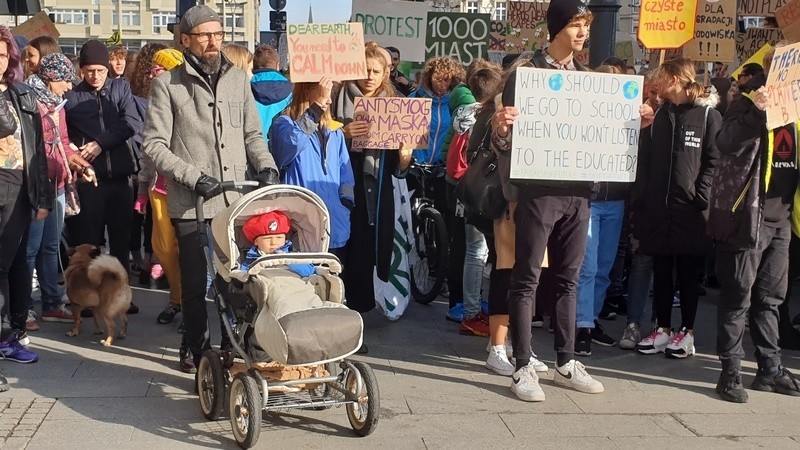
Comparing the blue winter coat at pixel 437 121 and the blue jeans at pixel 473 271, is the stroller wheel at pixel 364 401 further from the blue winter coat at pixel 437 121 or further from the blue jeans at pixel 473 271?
the blue winter coat at pixel 437 121

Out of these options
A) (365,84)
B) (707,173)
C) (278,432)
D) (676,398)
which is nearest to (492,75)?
(365,84)

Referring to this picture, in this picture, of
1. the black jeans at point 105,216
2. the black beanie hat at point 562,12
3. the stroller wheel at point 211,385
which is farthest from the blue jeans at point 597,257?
the black jeans at point 105,216

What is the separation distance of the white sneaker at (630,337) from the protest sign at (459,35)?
5443mm

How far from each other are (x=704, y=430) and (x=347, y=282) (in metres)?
3.08

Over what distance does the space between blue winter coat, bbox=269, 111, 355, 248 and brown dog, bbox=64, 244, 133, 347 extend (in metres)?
1.56

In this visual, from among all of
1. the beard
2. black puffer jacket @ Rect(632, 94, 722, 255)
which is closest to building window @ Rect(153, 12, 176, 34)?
black puffer jacket @ Rect(632, 94, 722, 255)

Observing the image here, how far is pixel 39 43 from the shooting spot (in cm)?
941

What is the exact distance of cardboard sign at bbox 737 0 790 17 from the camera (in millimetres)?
13219

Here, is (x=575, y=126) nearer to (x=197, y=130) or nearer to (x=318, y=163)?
(x=318, y=163)

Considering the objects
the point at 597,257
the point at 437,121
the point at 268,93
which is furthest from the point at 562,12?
the point at 437,121

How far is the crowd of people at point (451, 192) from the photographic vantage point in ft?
21.2

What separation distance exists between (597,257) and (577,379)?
173 cm

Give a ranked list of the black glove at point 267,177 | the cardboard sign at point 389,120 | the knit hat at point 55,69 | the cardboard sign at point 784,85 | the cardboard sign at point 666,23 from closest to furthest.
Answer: the cardboard sign at point 784,85 → the black glove at point 267,177 → the cardboard sign at point 389,120 → the knit hat at point 55,69 → the cardboard sign at point 666,23

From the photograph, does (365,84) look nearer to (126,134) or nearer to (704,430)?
(126,134)
